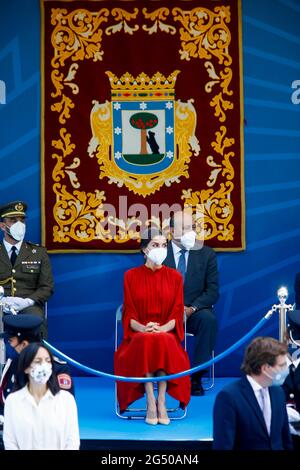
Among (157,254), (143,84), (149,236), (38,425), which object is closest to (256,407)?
(38,425)

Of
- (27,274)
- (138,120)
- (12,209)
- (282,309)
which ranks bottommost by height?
(282,309)

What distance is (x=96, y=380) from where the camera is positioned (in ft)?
32.2

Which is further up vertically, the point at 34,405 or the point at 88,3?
the point at 88,3

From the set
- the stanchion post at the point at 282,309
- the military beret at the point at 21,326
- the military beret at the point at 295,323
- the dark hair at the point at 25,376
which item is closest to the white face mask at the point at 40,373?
the dark hair at the point at 25,376

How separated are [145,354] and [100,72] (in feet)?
9.59

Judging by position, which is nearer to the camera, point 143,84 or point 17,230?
point 17,230

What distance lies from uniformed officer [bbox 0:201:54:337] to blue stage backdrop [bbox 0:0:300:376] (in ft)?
1.85

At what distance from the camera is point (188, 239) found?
30.7 ft

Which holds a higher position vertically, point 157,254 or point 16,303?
point 157,254

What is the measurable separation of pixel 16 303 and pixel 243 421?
3895 millimetres

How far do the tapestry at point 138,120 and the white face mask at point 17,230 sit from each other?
0.59 metres

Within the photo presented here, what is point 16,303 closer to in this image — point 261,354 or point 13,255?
point 13,255
